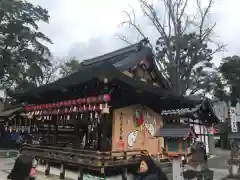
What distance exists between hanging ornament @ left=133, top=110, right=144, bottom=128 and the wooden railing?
151 cm

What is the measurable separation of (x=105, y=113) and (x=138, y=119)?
115 inches

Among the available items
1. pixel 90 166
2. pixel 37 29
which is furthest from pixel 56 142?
pixel 37 29

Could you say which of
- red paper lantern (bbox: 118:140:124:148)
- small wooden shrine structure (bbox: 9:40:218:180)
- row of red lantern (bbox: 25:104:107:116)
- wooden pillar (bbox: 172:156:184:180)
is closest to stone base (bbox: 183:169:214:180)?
wooden pillar (bbox: 172:156:184:180)

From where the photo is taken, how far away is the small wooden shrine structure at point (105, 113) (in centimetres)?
945

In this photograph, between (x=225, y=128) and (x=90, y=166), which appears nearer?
(x=90, y=166)

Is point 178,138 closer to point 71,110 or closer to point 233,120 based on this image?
point 71,110

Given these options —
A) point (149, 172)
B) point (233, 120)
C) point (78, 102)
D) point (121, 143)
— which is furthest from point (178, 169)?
point (233, 120)

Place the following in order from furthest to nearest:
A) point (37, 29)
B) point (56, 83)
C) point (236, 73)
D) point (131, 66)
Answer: point (236, 73), point (37, 29), point (131, 66), point (56, 83)

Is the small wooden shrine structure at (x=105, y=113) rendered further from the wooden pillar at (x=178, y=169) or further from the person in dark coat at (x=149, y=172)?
the person in dark coat at (x=149, y=172)

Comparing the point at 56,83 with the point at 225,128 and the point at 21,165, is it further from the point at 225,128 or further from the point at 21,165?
the point at 225,128

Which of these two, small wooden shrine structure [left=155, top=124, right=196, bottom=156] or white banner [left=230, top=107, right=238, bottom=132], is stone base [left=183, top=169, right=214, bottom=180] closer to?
small wooden shrine structure [left=155, top=124, right=196, bottom=156]

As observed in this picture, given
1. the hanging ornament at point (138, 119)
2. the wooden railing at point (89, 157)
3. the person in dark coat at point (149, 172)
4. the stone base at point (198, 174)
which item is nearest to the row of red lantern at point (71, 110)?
the wooden railing at point (89, 157)

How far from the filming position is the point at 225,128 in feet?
113

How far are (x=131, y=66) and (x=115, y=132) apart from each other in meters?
4.10
